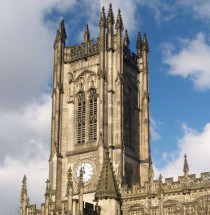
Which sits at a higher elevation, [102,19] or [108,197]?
[102,19]

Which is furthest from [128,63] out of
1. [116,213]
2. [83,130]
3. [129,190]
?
[116,213]

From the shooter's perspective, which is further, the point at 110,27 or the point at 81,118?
the point at 110,27

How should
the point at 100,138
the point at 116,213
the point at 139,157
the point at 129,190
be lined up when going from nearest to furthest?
the point at 116,213
the point at 129,190
the point at 100,138
the point at 139,157

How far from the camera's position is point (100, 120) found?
220ft

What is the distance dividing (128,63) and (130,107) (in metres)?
5.37

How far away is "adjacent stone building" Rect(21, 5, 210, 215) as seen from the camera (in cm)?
6525

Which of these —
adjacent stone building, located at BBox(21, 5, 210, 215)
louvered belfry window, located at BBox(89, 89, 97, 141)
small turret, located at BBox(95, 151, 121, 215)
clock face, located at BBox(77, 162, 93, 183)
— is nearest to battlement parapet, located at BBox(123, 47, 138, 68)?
adjacent stone building, located at BBox(21, 5, 210, 215)

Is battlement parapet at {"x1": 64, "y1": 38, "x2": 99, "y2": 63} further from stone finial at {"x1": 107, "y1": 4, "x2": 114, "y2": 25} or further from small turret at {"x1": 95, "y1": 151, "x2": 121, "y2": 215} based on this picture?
small turret at {"x1": 95, "y1": 151, "x2": 121, "y2": 215}

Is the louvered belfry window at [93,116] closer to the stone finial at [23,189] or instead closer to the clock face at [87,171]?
the clock face at [87,171]

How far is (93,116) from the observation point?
68.9m

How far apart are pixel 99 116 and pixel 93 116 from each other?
1.48m

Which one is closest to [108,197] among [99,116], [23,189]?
[23,189]

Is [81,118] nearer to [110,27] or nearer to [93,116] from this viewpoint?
[93,116]

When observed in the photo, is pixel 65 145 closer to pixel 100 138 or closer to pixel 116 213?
pixel 100 138
